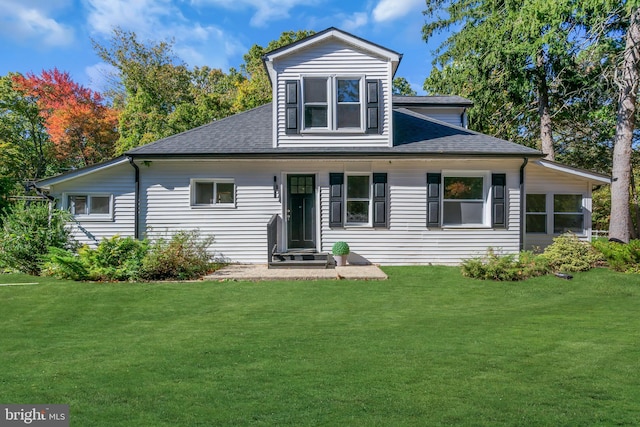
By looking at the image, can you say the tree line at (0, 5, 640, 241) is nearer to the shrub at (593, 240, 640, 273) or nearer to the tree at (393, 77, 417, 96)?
the tree at (393, 77, 417, 96)

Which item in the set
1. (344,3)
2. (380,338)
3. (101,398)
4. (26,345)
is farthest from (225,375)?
(344,3)

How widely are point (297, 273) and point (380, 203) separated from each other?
11.2 ft

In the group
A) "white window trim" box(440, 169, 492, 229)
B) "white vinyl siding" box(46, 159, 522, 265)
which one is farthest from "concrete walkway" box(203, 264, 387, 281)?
"white window trim" box(440, 169, 492, 229)

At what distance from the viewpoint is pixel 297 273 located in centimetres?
956

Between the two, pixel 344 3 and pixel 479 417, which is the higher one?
pixel 344 3

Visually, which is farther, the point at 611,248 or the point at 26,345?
the point at 611,248

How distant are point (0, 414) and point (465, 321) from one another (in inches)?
222

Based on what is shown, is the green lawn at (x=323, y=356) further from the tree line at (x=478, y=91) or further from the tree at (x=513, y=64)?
the tree at (x=513, y=64)

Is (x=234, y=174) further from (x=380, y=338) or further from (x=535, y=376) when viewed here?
(x=535, y=376)

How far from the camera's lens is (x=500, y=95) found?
18.3m

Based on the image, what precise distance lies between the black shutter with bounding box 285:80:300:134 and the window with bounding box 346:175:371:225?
88.1 inches

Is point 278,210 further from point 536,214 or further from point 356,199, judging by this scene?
point 536,214

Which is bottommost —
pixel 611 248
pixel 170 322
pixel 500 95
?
pixel 170 322

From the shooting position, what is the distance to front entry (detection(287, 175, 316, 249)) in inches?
464
